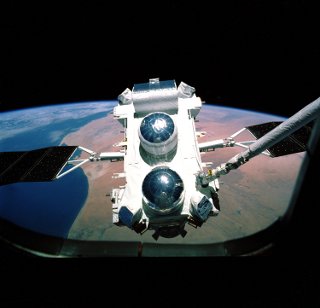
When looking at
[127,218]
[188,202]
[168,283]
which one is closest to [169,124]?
[188,202]

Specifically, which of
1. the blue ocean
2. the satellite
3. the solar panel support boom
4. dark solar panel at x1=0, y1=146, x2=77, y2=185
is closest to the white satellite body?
the satellite

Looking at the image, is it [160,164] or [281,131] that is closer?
[281,131]

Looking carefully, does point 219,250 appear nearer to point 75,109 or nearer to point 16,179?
point 16,179

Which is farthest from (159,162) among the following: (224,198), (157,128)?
(224,198)

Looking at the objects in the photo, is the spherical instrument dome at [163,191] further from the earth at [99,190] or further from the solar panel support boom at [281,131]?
the earth at [99,190]

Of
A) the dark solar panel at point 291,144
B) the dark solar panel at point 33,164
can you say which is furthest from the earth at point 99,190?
the dark solar panel at point 33,164

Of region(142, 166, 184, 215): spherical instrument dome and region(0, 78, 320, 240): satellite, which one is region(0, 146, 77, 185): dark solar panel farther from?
region(142, 166, 184, 215): spherical instrument dome

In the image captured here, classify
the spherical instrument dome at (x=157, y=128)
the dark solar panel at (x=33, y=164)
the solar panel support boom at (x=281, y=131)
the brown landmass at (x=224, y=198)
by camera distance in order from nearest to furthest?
1. the solar panel support boom at (x=281, y=131)
2. the spherical instrument dome at (x=157, y=128)
3. the dark solar panel at (x=33, y=164)
4. the brown landmass at (x=224, y=198)

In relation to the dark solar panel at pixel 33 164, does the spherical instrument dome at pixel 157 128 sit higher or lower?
higher

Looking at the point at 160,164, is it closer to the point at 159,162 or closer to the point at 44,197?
the point at 159,162
